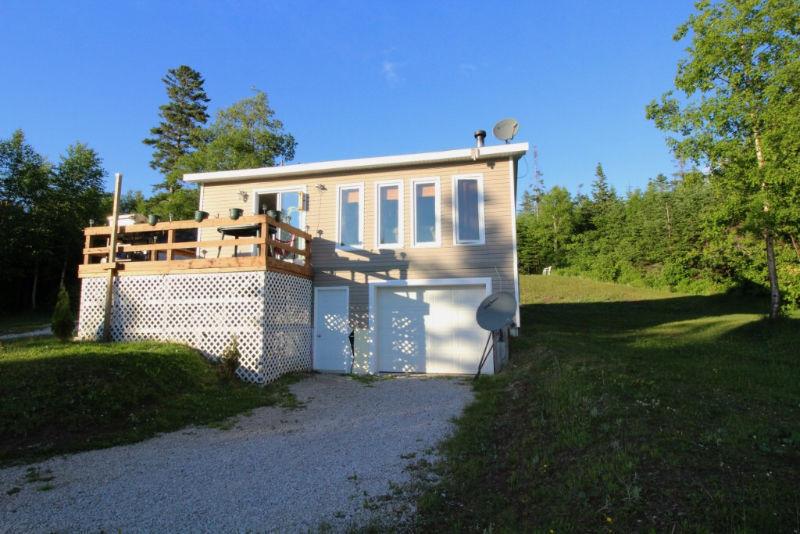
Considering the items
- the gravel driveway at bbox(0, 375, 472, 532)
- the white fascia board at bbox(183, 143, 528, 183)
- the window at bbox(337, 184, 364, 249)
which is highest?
the white fascia board at bbox(183, 143, 528, 183)

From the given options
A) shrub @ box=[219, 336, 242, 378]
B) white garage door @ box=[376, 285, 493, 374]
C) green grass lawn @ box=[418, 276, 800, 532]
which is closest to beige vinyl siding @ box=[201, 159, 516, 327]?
white garage door @ box=[376, 285, 493, 374]

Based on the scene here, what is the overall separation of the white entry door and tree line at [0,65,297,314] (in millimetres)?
13894

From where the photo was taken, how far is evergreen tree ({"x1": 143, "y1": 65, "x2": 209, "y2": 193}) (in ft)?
97.9

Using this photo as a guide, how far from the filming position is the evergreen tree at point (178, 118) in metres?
29.8

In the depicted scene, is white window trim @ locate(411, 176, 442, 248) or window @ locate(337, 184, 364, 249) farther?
window @ locate(337, 184, 364, 249)

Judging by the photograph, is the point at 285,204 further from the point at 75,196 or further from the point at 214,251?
the point at 75,196

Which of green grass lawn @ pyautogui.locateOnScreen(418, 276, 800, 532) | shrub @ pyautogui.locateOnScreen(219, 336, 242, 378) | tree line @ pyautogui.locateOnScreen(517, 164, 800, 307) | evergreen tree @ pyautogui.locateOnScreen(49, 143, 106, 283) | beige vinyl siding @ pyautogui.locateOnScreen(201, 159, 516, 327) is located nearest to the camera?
green grass lawn @ pyautogui.locateOnScreen(418, 276, 800, 532)

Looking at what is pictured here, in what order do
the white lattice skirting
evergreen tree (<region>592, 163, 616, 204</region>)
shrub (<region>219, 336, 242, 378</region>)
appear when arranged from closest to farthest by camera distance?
shrub (<region>219, 336, 242, 378</region>), the white lattice skirting, evergreen tree (<region>592, 163, 616, 204</region>)

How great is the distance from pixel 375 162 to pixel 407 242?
1.96 metres

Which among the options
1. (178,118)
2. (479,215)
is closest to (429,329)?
(479,215)

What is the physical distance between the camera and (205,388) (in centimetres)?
728

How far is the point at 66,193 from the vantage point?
2281 centimetres

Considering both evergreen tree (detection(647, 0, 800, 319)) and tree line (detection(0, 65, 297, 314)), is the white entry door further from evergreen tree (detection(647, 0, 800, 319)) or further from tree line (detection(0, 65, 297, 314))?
tree line (detection(0, 65, 297, 314))

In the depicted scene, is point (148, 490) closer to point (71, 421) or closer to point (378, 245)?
point (71, 421)
